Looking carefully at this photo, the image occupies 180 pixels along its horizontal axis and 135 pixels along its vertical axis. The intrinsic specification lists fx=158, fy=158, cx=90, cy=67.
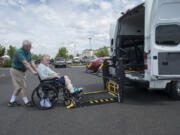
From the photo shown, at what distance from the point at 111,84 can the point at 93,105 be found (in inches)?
41.4

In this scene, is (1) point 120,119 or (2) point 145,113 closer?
(1) point 120,119

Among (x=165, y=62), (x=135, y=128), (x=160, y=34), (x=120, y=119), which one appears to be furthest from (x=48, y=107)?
(x=160, y=34)

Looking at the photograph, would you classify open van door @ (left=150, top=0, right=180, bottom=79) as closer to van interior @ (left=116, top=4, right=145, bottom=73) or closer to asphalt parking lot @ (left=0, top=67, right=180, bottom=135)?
asphalt parking lot @ (left=0, top=67, right=180, bottom=135)

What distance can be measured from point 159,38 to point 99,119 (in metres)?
2.54

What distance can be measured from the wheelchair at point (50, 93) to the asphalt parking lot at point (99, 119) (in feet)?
0.65

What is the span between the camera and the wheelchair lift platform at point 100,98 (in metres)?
4.27

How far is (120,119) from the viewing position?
11.1 feet

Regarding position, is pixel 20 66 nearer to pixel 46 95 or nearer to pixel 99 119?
pixel 46 95

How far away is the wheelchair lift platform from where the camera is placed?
427 centimetres

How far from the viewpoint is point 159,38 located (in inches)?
161

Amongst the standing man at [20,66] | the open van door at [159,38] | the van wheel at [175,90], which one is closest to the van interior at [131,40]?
the van wheel at [175,90]

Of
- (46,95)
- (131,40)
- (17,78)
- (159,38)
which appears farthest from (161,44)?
(17,78)

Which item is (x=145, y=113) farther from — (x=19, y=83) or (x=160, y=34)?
(x=19, y=83)

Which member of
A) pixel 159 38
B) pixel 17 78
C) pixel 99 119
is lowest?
pixel 99 119
